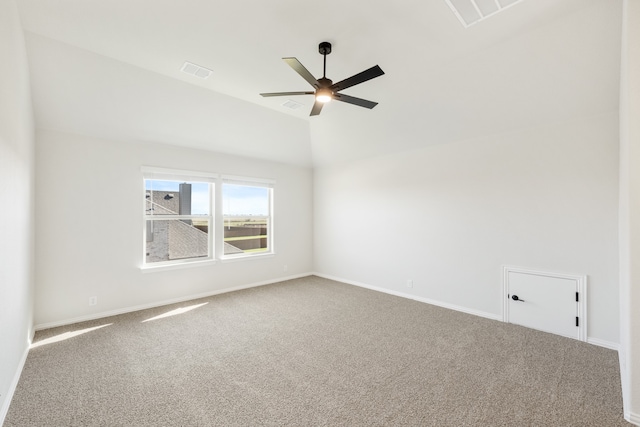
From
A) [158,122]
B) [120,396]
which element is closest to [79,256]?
[158,122]

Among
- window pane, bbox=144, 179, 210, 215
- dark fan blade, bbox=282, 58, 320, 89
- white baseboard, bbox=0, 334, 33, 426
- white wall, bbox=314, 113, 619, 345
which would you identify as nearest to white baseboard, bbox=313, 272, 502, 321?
white wall, bbox=314, 113, 619, 345

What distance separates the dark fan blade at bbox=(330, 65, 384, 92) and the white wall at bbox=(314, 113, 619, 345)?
98.6 inches

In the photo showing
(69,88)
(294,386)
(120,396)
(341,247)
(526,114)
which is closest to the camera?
(120,396)

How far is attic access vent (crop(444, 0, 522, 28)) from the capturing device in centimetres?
209

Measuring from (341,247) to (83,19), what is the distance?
4823 mm

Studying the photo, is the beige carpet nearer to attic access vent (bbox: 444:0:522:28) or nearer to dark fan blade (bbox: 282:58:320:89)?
dark fan blade (bbox: 282:58:320:89)

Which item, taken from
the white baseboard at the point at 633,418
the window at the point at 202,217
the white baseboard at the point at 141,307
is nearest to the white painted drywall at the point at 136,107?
the window at the point at 202,217

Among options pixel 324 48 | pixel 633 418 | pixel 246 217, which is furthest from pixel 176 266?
pixel 633 418

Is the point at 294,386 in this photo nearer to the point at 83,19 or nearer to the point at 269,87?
the point at 269,87

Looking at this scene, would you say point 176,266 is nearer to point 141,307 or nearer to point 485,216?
point 141,307

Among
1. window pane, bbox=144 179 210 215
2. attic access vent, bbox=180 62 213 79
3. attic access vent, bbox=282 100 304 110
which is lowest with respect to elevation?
window pane, bbox=144 179 210 215

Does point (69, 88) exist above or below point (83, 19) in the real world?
below

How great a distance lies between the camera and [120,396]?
218cm

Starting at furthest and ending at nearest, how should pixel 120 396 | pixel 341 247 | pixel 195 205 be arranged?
pixel 341 247
pixel 195 205
pixel 120 396
